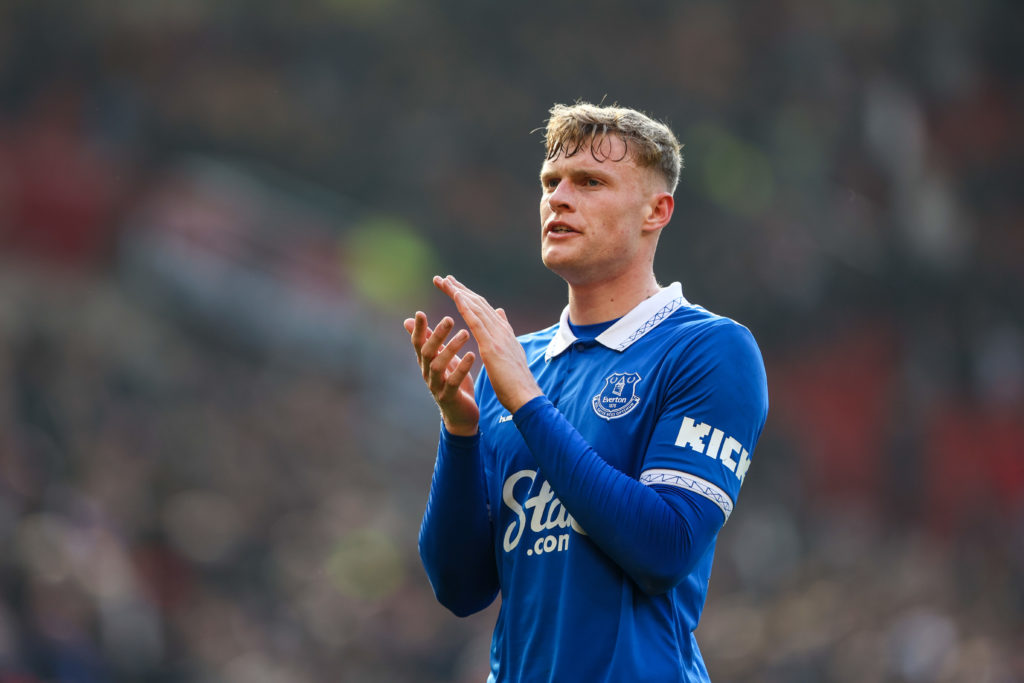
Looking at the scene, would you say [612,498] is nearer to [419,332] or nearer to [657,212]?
[419,332]

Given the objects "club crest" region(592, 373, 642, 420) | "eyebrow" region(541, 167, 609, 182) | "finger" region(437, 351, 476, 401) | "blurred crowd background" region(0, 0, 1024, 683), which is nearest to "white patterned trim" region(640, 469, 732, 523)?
"club crest" region(592, 373, 642, 420)

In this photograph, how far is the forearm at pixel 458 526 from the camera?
103 inches

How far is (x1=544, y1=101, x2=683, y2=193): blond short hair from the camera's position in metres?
2.64

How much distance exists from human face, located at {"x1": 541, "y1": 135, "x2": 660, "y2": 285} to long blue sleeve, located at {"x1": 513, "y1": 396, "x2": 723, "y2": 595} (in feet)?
1.54

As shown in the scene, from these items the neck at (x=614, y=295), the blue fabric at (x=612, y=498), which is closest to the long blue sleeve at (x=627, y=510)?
the blue fabric at (x=612, y=498)

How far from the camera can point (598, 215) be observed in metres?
2.59

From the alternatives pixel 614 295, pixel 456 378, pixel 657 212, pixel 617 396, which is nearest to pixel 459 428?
pixel 456 378

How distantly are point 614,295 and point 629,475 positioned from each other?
48 centimetres

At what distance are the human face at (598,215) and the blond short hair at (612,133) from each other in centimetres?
1

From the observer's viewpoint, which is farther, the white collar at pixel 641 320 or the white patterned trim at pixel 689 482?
the white collar at pixel 641 320

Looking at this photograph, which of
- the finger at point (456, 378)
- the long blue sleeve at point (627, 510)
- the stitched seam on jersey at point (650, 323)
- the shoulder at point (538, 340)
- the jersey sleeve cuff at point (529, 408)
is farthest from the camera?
the shoulder at point (538, 340)

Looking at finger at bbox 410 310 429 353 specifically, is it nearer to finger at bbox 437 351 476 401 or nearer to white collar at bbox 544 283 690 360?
finger at bbox 437 351 476 401

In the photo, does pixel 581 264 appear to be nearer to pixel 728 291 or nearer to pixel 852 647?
pixel 852 647

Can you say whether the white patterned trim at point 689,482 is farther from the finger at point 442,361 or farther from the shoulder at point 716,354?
the finger at point 442,361
